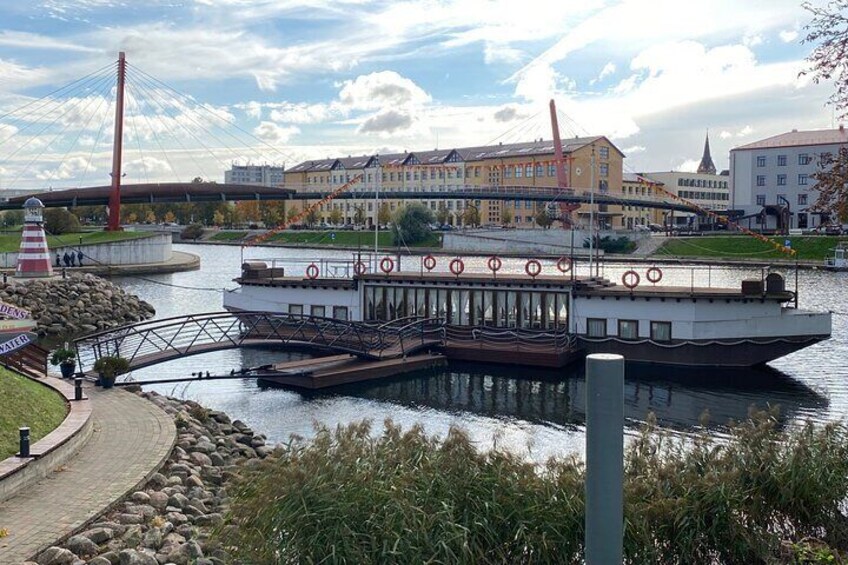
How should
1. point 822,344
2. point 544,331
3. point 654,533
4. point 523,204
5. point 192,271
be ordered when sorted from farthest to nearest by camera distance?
point 523,204 → point 192,271 → point 822,344 → point 544,331 → point 654,533

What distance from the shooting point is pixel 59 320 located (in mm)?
47344

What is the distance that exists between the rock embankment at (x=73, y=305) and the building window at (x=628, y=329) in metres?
29.3

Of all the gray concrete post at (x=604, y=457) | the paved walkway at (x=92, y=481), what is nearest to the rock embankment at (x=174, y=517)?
the paved walkway at (x=92, y=481)

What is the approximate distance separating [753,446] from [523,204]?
407 ft

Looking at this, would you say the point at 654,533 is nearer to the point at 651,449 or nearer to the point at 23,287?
the point at 651,449

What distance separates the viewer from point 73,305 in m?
49.8

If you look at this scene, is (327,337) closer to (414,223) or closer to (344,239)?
(414,223)

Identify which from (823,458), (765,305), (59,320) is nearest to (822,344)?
(765,305)

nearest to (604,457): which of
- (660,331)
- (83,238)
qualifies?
(660,331)

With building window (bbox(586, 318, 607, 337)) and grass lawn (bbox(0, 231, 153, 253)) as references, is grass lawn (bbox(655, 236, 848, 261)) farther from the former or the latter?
grass lawn (bbox(0, 231, 153, 253))

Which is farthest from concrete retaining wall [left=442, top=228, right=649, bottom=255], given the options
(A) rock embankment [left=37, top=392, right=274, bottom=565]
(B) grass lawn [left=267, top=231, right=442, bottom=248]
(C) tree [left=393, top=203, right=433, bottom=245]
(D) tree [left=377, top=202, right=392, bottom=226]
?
(A) rock embankment [left=37, top=392, right=274, bottom=565]

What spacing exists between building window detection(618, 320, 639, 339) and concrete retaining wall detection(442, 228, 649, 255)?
68881 mm

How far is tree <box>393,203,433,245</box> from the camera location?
120m

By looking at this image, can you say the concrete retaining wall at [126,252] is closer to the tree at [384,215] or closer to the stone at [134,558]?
the tree at [384,215]
